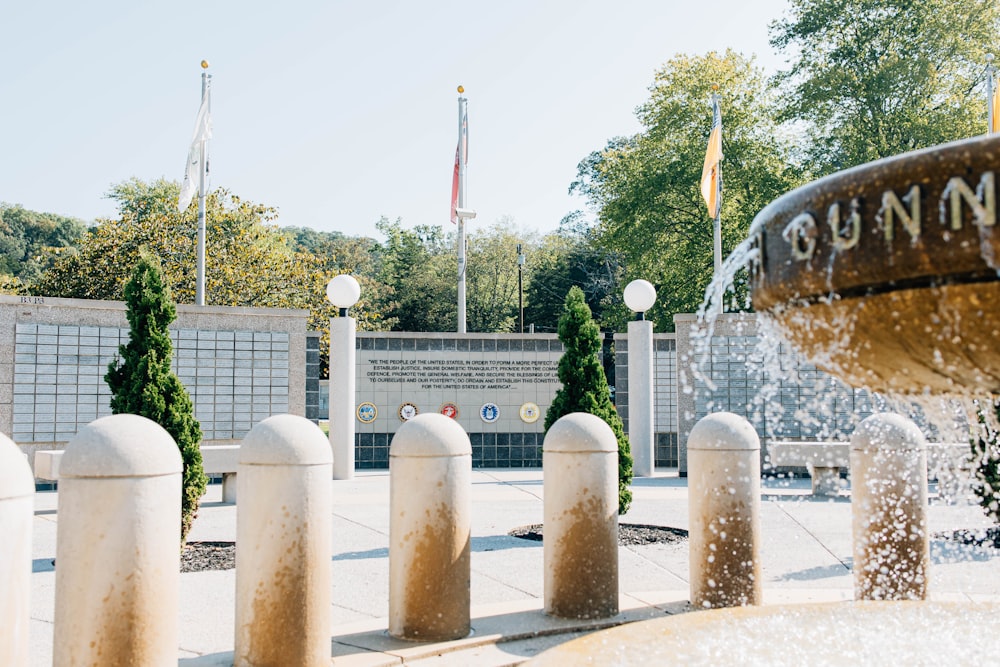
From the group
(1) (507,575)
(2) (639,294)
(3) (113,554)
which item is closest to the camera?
(3) (113,554)

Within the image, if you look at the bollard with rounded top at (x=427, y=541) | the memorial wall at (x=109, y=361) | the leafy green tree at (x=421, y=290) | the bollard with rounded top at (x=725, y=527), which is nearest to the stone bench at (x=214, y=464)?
the memorial wall at (x=109, y=361)

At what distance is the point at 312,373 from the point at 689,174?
52.9 ft

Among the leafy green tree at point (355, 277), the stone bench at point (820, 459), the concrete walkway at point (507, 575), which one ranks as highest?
the leafy green tree at point (355, 277)

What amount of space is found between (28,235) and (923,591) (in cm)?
5983

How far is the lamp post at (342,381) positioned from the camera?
14.2 meters

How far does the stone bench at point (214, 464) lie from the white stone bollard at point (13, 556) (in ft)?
22.7

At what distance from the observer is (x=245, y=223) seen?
120ft

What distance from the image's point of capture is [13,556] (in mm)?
3354

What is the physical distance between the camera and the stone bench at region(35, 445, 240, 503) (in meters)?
10.5

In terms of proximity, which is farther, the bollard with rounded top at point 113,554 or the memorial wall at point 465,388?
the memorial wall at point 465,388

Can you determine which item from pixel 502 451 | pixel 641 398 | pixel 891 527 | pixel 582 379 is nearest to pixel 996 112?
pixel 641 398

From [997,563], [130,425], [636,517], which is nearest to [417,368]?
[636,517]

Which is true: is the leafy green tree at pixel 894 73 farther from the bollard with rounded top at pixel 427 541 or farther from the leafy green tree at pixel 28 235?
the leafy green tree at pixel 28 235

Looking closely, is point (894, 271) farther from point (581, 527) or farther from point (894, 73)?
point (894, 73)
